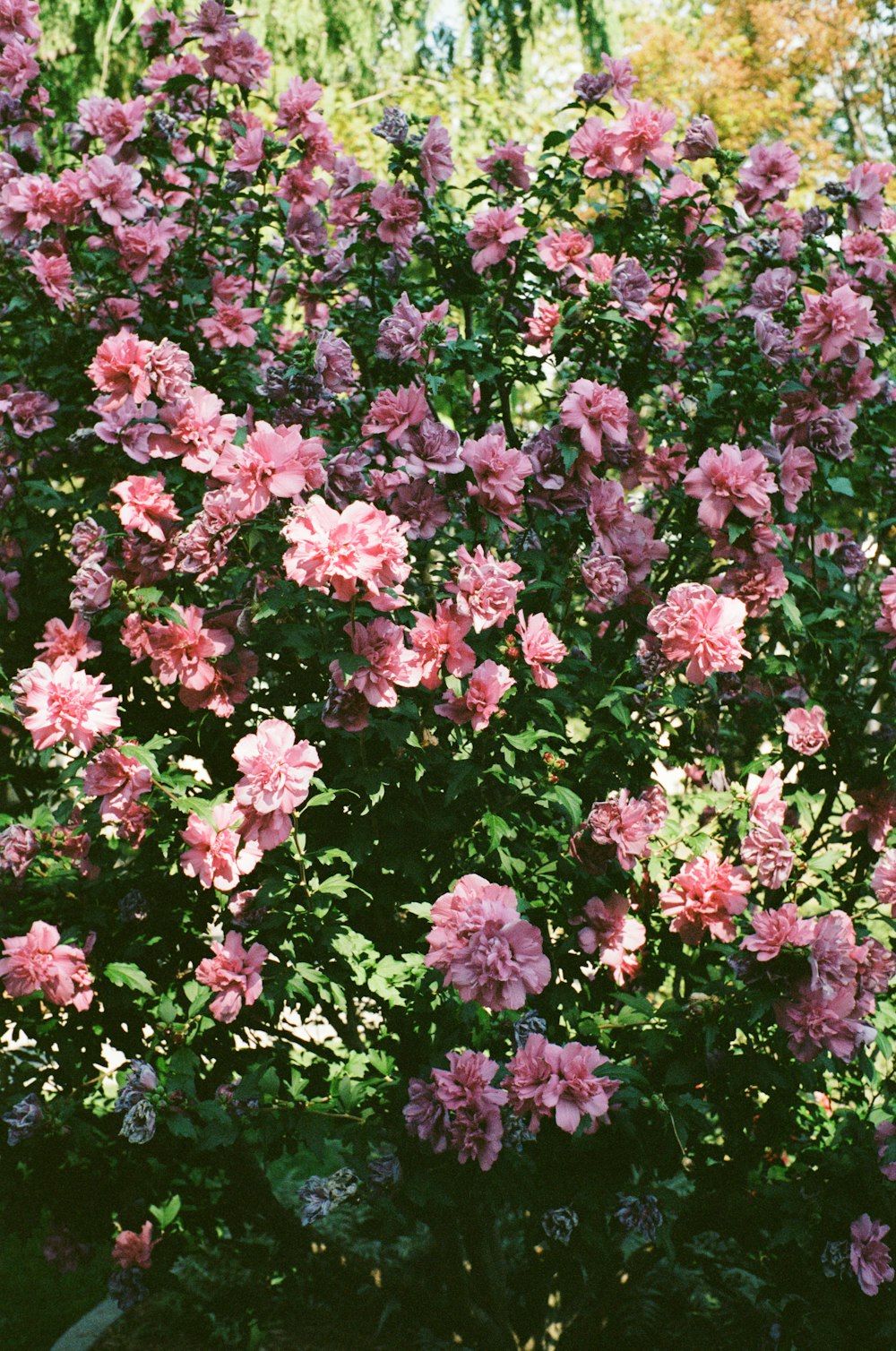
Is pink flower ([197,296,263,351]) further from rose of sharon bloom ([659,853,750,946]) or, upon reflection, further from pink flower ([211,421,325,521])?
rose of sharon bloom ([659,853,750,946])

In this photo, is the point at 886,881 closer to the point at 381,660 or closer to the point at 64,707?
the point at 381,660

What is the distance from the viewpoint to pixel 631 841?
224cm

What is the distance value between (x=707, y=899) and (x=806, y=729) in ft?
1.51

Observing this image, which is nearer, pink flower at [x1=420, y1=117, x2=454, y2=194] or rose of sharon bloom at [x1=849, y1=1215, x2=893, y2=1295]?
rose of sharon bloom at [x1=849, y1=1215, x2=893, y2=1295]

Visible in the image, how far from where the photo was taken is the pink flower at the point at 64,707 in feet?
6.91

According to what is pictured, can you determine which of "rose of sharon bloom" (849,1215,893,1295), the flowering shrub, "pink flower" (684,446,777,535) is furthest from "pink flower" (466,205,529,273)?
"rose of sharon bloom" (849,1215,893,1295)

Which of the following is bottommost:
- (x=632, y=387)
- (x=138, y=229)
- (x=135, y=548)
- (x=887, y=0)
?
(x=135, y=548)

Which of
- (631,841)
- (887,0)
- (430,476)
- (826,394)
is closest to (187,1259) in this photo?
(631,841)

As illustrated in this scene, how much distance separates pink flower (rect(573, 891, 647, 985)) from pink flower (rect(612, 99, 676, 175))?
1580 millimetres

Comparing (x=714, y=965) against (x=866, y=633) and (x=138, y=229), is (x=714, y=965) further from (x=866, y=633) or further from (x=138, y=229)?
(x=138, y=229)

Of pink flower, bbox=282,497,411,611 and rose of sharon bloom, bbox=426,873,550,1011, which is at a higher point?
pink flower, bbox=282,497,411,611

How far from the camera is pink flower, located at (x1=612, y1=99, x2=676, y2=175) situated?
2498mm

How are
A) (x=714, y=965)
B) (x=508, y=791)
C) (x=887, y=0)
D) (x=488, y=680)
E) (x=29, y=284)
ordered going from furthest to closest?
(x=887, y=0) < (x=29, y=284) < (x=714, y=965) < (x=508, y=791) < (x=488, y=680)

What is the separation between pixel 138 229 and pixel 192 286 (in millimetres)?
232
